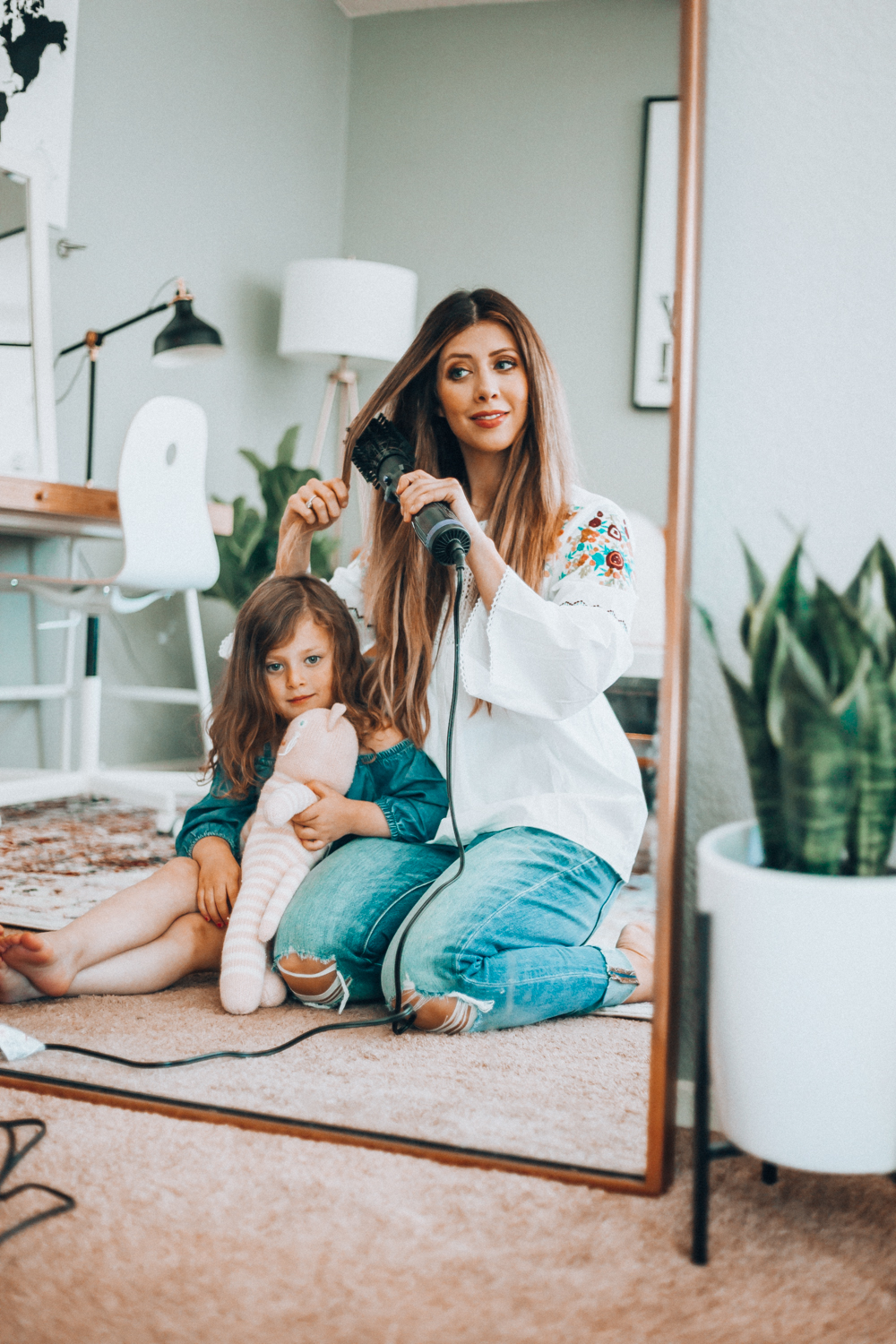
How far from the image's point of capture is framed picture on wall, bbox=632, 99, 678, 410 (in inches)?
42.9

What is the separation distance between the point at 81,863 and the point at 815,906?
1401mm

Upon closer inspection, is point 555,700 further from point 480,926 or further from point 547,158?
point 547,158

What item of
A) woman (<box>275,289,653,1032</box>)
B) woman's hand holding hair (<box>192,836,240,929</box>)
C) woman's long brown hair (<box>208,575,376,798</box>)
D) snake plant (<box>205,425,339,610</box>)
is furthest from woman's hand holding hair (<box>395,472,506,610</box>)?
snake plant (<box>205,425,339,610</box>)

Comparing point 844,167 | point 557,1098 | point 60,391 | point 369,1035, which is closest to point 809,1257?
point 557,1098

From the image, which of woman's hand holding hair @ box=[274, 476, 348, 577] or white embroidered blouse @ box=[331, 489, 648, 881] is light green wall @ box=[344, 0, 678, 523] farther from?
woman's hand holding hair @ box=[274, 476, 348, 577]

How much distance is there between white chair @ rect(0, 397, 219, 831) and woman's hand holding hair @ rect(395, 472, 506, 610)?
3.80 feet

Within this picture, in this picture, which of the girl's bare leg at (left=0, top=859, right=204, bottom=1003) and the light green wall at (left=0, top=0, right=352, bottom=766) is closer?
the girl's bare leg at (left=0, top=859, right=204, bottom=1003)

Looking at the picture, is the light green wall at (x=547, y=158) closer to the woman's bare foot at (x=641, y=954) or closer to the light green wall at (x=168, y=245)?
the woman's bare foot at (x=641, y=954)

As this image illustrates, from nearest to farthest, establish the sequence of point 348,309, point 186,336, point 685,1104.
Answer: point 685,1104, point 348,309, point 186,336

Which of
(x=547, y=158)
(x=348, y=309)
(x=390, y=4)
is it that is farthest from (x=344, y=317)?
(x=547, y=158)

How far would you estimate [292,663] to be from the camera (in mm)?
1239

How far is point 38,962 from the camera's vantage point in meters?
1.07

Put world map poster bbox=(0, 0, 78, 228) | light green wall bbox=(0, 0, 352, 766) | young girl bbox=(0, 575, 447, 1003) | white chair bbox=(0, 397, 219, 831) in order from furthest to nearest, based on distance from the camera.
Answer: light green wall bbox=(0, 0, 352, 766)
white chair bbox=(0, 397, 219, 831)
world map poster bbox=(0, 0, 78, 228)
young girl bbox=(0, 575, 447, 1003)

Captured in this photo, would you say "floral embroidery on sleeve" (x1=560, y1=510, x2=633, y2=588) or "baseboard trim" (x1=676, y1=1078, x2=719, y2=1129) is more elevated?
"floral embroidery on sleeve" (x1=560, y1=510, x2=633, y2=588)
